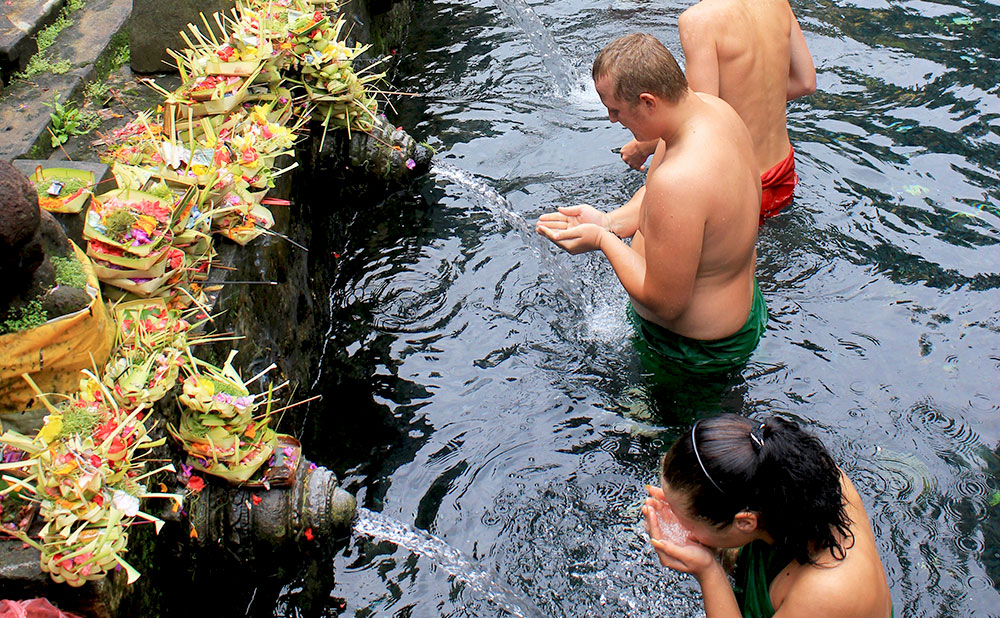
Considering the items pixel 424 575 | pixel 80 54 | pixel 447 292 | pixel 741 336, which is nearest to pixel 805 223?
→ pixel 741 336

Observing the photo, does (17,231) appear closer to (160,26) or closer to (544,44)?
(160,26)

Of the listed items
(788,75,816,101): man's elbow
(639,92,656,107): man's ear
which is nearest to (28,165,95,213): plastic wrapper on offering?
(639,92,656,107): man's ear

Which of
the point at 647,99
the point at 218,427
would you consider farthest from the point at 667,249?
the point at 218,427

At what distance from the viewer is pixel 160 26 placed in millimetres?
4793

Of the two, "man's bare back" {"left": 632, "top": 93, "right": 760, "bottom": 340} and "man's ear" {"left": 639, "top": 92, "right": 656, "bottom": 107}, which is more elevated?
"man's ear" {"left": 639, "top": 92, "right": 656, "bottom": 107}

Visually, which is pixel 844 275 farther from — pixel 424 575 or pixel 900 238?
pixel 424 575

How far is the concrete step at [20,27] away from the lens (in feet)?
15.3

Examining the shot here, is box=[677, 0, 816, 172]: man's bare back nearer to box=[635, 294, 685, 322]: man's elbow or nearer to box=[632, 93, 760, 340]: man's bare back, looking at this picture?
box=[632, 93, 760, 340]: man's bare back

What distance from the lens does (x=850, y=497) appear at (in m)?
2.33

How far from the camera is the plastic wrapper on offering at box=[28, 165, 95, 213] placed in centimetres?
288

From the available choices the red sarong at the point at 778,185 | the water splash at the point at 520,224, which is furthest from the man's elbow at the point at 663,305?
the red sarong at the point at 778,185

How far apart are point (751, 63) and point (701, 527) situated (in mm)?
2553

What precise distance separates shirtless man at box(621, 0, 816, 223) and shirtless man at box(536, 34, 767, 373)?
79 centimetres

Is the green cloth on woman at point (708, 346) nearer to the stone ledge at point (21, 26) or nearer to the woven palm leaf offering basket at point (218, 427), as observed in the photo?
the woven palm leaf offering basket at point (218, 427)
